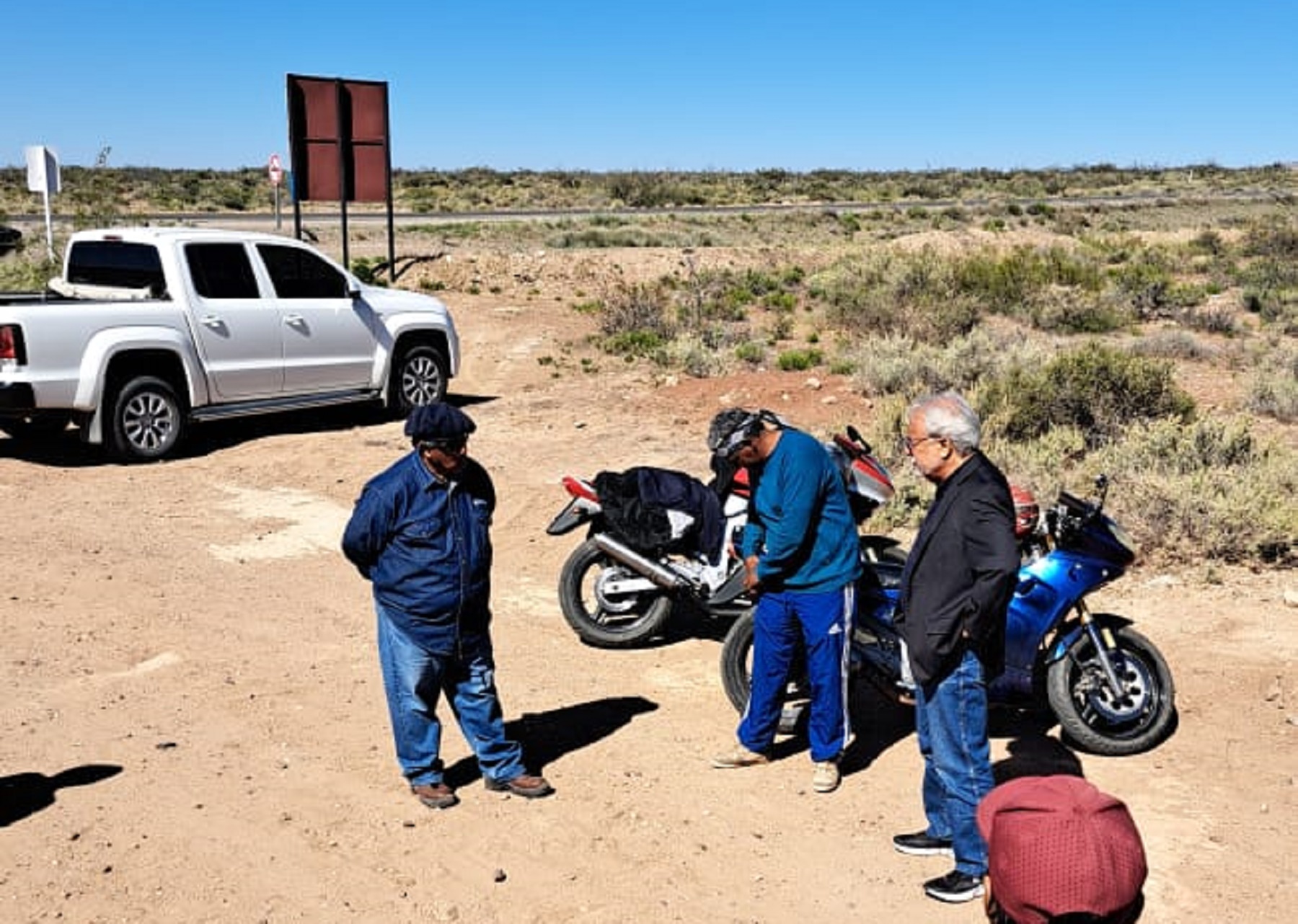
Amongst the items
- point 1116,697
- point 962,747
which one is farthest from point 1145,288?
point 962,747

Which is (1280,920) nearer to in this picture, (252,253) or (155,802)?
(155,802)

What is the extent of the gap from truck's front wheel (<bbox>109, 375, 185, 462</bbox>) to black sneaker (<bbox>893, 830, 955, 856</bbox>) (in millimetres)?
8522

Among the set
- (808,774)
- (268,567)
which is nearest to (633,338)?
(268,567)

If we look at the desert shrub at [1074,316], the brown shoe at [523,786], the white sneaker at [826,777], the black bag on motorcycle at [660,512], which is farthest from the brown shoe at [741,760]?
the desert shrub at [1074,316]

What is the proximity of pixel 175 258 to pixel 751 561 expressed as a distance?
795 cm

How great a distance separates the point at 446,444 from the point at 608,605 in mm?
Result: 2662

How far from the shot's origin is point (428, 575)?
501 centimetres

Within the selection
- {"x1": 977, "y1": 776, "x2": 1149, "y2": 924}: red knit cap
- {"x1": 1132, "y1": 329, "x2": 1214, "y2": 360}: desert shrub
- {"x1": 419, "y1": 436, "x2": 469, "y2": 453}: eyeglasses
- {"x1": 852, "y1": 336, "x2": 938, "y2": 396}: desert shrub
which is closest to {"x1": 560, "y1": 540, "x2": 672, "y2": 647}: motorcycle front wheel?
{"x1": 419, "y1": 436, "x2": 469, "y2": 453}: eyeglasses

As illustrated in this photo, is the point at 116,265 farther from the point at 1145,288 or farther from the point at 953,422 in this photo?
the point at 1145,288

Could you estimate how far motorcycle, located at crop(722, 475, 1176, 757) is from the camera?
5.71 metres

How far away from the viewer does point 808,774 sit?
229 inches

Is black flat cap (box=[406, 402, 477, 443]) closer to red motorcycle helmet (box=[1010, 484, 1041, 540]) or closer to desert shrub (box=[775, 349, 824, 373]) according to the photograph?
red motorcycle helmet (box=[1010, 484, 1041, 540])

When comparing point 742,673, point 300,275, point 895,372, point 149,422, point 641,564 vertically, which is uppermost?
point 300,275

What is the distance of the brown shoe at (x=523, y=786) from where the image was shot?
5.45m
